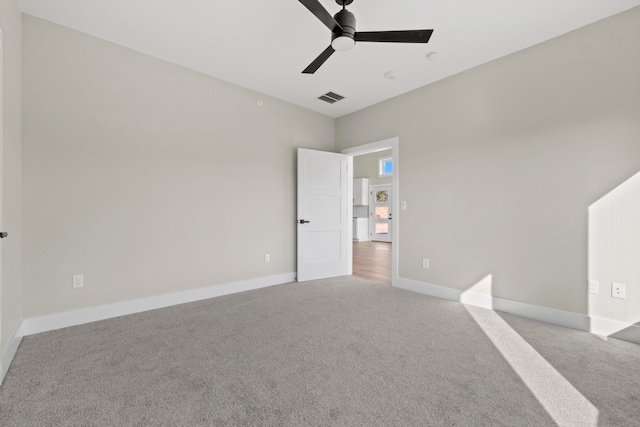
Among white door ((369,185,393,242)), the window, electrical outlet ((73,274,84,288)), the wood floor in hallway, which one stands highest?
the window

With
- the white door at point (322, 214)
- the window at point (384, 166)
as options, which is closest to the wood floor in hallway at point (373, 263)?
the white door at point (322, 214)

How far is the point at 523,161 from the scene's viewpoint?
2842 millimetres

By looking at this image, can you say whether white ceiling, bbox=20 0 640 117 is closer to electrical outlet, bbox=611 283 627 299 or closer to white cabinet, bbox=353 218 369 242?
electrical outlet, bbox=611 283 627 299

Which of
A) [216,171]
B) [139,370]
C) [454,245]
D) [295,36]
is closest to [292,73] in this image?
[295,36]

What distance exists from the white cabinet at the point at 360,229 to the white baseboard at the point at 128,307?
5502 millimetres

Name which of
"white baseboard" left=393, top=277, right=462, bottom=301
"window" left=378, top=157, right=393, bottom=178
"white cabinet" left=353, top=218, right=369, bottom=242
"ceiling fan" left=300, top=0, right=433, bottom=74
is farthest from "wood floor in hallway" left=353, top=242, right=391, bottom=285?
"ceiling fan" left=300, top=0, right=433, bottom=74

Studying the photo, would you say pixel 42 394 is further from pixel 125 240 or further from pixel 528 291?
pixel 528 291

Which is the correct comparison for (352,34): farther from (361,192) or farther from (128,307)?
(361,192)

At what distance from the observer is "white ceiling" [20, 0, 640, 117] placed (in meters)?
2.27

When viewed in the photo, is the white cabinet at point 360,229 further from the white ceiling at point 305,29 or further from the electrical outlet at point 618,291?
the electrical outlet at point 618,291

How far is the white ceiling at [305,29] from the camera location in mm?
2271

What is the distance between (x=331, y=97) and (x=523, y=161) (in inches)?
101

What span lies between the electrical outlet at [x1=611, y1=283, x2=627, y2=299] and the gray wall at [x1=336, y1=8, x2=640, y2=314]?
0.08m

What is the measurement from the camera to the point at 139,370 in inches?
72.3
